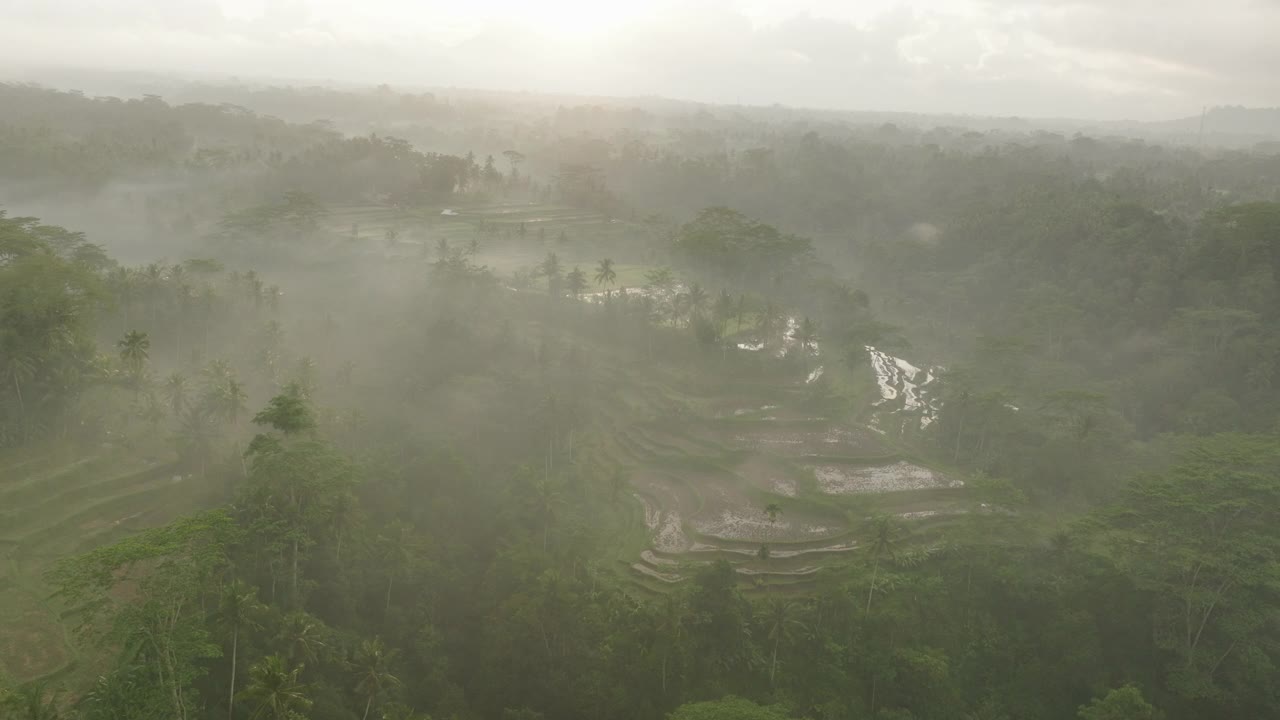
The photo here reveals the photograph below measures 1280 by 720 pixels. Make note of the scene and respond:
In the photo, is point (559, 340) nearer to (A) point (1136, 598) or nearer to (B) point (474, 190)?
(A) point (1136, 598)

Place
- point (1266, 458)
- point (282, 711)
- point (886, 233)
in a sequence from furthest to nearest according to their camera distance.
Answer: point (886, 233) < point (1266, 458) < point (282, 711)

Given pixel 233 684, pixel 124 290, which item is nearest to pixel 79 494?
pixel 233 684

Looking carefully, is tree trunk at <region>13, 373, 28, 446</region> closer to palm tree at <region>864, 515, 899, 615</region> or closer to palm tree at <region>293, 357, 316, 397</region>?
palm tree at <region>293, 357, 316, 397</region>

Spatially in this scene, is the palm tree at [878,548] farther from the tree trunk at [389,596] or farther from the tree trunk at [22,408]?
the tree trunk at [22,408]

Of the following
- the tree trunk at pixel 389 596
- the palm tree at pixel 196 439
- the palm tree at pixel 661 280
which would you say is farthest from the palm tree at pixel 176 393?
the palm tree at pixel 661 280

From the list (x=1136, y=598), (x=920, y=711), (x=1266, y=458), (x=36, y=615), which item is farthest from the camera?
(x=1266, y=458)

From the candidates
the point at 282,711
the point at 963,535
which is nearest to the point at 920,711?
the point at 963,535

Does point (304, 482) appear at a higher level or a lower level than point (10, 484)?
higher
